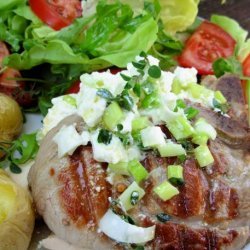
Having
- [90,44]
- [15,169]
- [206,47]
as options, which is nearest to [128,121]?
[15,169]

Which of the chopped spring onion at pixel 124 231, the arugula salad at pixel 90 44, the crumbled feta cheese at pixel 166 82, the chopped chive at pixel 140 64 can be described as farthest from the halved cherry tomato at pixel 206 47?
the chopped spring onion at pixel 124 231

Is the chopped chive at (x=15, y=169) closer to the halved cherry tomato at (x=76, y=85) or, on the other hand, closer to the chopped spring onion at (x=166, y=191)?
the halved cherry tomato at (x=76, y=85)

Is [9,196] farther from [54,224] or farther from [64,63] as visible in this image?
[64,63]

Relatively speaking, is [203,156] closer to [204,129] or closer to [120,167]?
[204,129]

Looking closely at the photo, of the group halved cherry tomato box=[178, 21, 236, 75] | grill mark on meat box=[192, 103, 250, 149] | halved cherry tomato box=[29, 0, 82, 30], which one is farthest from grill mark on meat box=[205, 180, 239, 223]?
halved cherry tomato box=[29, 0, 82, 30]

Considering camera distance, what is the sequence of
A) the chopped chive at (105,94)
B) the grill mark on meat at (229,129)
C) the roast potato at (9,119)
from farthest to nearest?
the roast potato at (9,119) < the grill mark on meat at (229,129) < the chopped chive at (105,94)

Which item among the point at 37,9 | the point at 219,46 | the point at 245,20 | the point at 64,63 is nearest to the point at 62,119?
the point at 64,63

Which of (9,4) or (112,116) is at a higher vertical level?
(112,116)
